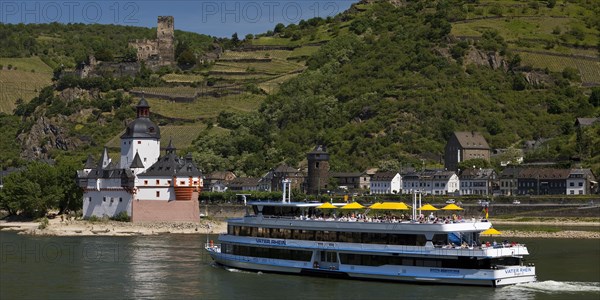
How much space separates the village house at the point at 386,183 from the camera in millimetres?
126312

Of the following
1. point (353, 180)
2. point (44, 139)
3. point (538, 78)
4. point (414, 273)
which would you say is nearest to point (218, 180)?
point (353, 180)

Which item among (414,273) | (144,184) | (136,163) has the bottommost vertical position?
(414,273)

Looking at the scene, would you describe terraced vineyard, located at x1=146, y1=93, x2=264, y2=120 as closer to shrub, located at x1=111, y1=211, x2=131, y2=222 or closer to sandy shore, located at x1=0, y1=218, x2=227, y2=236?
shrub, located at x1=111, y1=211, x2=131, y2=222

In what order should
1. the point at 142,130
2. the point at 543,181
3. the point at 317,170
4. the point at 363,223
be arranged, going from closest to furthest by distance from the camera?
the point at 363,223, the point at 142,130, the point at 543,181, the point at 317,170

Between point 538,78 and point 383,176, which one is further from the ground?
point 538,78

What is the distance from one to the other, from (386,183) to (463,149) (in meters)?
11.9

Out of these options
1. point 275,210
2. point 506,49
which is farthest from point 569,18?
point 275,210

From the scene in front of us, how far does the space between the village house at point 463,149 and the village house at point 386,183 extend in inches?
320

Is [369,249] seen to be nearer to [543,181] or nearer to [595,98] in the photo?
[543,181]

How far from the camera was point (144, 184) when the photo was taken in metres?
97.8

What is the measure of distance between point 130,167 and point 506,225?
36.5 metres

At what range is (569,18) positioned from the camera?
577 feet

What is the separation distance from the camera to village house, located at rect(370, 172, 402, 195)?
126312 mm

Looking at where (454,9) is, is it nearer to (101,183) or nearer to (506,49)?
(506,49)
